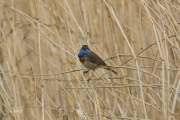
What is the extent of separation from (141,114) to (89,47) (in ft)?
3.13

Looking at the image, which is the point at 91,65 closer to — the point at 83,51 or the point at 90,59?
the point at 90,59

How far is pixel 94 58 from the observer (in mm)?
2758

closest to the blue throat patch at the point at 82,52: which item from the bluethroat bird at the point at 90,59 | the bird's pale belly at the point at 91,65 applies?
the bluethroat bird at the point at 90,59

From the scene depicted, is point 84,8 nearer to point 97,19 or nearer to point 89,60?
point 97,19

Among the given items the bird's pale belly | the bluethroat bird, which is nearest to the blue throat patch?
the bluethroat bird

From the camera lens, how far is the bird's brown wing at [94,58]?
273cm

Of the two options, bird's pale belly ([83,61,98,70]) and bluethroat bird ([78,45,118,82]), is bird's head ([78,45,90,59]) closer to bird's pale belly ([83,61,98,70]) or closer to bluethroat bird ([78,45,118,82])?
bluethroat bird ([78,45,118,82])

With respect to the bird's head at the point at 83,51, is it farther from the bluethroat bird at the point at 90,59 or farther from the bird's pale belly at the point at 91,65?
the bird's pale belly at the point at 91,65

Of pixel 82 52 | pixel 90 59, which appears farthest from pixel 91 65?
pixel 82 52

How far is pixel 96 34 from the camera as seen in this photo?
2850 millimetres

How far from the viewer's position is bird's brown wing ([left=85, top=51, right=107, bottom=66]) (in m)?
2.73

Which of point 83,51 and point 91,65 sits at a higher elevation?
point 83,51

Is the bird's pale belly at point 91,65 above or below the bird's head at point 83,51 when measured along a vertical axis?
below

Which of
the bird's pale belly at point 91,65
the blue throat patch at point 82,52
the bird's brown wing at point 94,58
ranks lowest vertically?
the bird's pale belly at point 91,65
